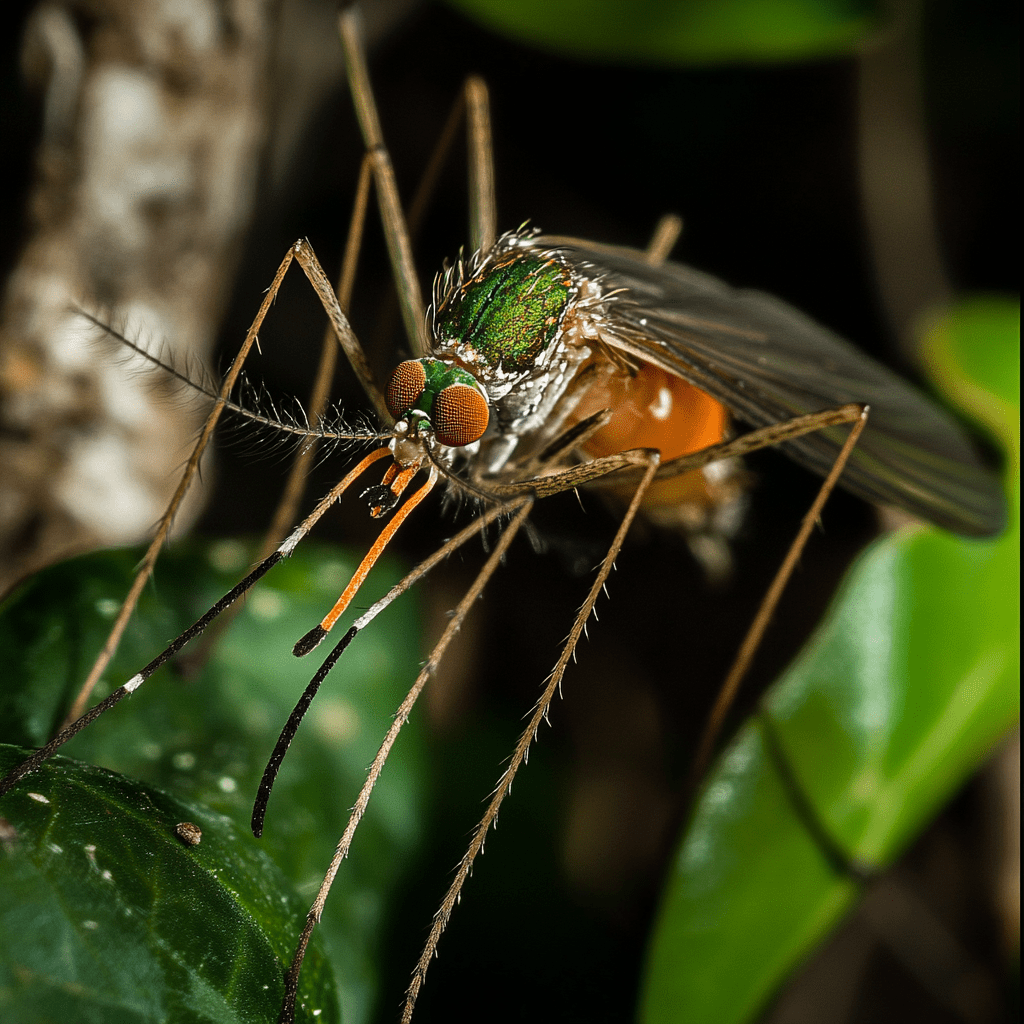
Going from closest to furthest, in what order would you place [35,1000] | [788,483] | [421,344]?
[35,1000]
[421,344]
[788,483]

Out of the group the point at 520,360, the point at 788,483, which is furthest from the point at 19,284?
the point at 788,483

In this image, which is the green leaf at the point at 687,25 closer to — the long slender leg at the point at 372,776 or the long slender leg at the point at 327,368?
the long slender leg at the point at 327,368

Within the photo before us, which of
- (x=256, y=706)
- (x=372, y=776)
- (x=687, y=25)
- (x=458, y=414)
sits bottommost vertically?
(x=256, y=706)

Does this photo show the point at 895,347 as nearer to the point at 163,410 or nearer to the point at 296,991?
the point at 163,410

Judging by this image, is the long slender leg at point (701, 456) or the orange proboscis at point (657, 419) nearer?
the long slender leg at point (701, 456)

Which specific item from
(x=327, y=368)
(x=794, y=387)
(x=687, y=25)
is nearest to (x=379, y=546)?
(x=327, y=368)

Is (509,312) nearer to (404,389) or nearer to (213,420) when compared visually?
(404,389)

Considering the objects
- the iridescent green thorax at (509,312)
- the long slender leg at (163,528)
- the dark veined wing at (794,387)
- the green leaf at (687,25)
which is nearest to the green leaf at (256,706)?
the long slender leg at (163,528)
